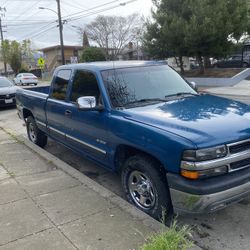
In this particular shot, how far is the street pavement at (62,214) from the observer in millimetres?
3225

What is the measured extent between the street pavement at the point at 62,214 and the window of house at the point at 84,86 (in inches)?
47.9

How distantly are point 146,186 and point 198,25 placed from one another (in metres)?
18.2

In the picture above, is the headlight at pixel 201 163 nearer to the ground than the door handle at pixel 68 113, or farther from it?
nearer to the ground

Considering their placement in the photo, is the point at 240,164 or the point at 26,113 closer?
the point at 240,164

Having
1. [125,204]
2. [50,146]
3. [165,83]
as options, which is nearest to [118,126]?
[125,204]

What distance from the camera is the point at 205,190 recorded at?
121 inches

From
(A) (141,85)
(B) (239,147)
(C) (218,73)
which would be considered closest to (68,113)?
(A) (141,85)

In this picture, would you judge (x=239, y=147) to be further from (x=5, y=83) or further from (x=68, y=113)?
(x=5, y=83)

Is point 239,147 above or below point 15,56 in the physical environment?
below

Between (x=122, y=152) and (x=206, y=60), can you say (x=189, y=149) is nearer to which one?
(x=122, y=152)

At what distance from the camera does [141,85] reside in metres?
4.55

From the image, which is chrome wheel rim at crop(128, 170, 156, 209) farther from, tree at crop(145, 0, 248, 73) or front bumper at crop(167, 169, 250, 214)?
tree at crop(145, 0, 248, 73)

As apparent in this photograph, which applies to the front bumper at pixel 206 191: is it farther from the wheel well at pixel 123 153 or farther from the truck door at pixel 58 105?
the truck door at pixel 58 105

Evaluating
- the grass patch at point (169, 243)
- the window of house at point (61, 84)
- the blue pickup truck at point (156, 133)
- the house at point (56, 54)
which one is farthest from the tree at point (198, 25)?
the house at point (56, 54)
